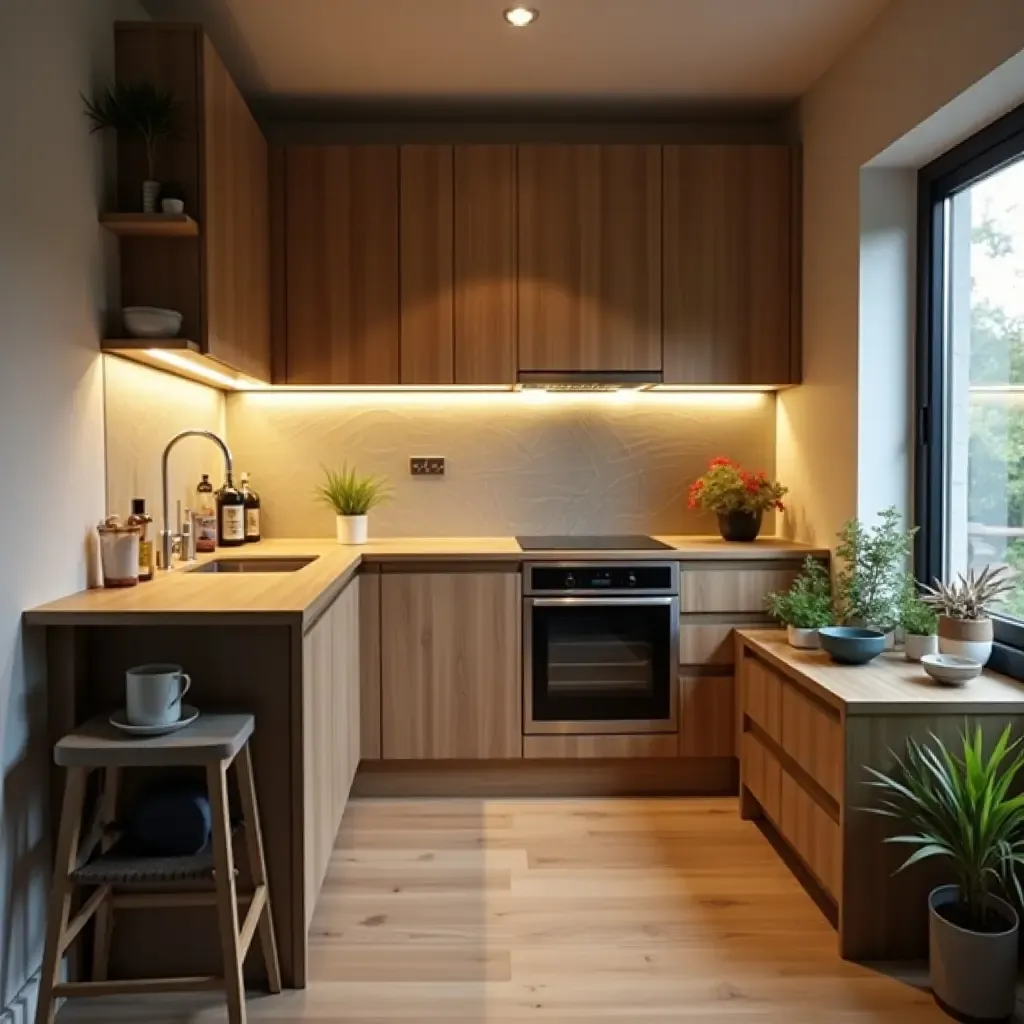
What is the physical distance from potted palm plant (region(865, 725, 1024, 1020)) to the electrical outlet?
2.12 metres

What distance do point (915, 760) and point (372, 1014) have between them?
137 centimetres

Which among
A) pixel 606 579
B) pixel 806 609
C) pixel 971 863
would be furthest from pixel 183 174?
pixel 971 863

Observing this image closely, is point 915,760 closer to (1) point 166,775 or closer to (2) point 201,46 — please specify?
(1) point 166,775

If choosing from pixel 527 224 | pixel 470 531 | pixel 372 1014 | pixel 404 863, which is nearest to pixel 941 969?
pixel 372 1014

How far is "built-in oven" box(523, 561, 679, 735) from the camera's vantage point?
3080 mm

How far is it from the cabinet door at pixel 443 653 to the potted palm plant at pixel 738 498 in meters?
0.86

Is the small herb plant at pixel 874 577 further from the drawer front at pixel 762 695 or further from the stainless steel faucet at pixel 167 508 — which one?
the stainless steel faucet at pixel 167 508

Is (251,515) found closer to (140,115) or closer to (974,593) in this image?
(140,115)

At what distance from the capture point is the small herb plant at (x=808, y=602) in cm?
270

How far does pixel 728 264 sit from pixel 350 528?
1.76m

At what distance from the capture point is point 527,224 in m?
3.28

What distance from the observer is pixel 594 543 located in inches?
130

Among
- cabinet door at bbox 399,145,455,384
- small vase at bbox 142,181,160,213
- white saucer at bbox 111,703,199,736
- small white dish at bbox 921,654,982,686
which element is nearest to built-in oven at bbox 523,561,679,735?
cabinet door at bbox 399,145,455,384

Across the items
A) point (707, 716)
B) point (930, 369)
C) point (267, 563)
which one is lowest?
point (707, 716)
